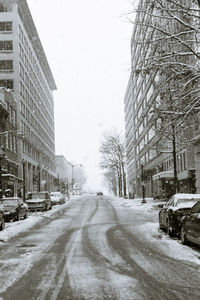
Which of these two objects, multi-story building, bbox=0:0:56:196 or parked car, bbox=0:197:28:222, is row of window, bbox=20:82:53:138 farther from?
parked car, bbox=0:197:28:222

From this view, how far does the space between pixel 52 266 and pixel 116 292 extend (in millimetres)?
2977

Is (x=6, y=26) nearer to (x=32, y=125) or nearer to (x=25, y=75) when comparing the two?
(x=25, y=75)

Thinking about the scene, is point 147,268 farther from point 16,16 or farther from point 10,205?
point 16,16

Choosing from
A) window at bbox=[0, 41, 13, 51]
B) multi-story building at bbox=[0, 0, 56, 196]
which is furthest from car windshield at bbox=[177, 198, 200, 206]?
window at bbox=[0, 41, 13, 51]

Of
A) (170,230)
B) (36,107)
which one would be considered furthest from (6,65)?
(170,230)

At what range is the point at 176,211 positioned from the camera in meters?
14.5

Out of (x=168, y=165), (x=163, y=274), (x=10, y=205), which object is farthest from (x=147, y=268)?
(x=168, y=165)

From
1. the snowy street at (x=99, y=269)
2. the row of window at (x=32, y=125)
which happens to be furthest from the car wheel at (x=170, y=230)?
the row of window at (x=32, y=125)

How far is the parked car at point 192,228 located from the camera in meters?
11.3

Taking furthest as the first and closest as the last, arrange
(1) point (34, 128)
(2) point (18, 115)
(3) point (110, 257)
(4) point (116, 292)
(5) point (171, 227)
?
(1) point (34, 128) < (2) point (18, 115) < (5) point (171, 227) < (3) point (110, 257) < (4) point (116, 292)

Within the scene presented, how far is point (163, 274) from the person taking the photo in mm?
8484

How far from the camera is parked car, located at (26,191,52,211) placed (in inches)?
1422

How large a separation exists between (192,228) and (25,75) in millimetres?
61712

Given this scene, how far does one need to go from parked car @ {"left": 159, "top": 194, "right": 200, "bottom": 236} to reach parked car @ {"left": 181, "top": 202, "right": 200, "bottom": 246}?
141cm
